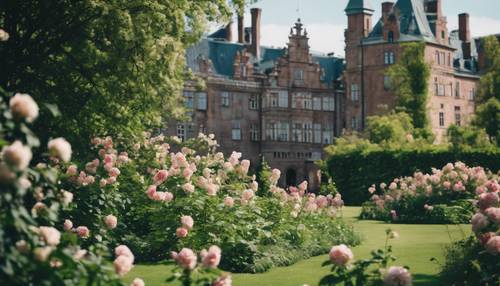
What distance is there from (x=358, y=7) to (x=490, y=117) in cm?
1597

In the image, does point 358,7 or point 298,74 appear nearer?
point 298,74

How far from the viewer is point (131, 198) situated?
16.4 metres

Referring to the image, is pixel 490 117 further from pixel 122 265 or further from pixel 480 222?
pixel 122 265

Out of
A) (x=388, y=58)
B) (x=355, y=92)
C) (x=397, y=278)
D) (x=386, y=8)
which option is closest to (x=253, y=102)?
(x=355, y=92)

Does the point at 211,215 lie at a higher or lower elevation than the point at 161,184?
lower

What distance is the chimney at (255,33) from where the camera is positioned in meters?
69.0

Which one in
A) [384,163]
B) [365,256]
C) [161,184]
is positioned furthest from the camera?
[384,163]

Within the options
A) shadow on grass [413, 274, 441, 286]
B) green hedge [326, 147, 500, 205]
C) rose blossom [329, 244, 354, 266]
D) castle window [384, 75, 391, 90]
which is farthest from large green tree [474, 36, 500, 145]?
rose blossom [329, 244, 354, 266]

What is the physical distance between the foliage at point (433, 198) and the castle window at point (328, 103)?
Result: 145 ft

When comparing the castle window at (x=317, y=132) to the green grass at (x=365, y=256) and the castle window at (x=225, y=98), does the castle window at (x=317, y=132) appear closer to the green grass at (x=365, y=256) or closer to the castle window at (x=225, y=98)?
the castle window at (x=225, y=98)

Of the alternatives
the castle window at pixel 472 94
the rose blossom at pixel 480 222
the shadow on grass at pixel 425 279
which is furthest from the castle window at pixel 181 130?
the rose blossom at pixel 480 222

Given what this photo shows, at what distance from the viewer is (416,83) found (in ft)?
203

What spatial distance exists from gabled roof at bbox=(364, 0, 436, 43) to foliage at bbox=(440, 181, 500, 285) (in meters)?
59.0

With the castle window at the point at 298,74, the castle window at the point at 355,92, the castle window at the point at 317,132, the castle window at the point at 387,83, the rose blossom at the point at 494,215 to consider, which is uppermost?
the castle window at the point at 298,74
